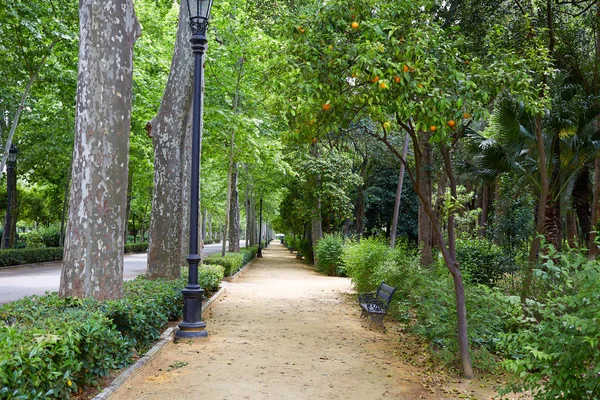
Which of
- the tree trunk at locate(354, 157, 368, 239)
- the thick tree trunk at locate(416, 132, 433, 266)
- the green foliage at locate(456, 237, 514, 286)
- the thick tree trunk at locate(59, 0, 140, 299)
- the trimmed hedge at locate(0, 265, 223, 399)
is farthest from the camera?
the tree trunk at locate(354, 157, 368, 239)

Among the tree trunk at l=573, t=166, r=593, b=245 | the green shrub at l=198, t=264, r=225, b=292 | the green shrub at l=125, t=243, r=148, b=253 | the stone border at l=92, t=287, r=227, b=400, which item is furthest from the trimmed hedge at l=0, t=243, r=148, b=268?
the tree trunk at l=573, t=166, r=593, b=245

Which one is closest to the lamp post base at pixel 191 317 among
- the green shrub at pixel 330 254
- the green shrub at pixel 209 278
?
the green shrub at pixel 209 278

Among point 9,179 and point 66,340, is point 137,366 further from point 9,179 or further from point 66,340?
point 9,179

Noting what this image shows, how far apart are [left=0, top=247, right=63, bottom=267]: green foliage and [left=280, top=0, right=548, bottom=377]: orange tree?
19963 mm

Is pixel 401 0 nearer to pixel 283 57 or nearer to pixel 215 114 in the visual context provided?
pixel 283 57

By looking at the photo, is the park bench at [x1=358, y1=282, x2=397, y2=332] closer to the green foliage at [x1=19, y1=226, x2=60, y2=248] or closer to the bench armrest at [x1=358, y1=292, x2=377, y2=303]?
the bench armrest at [x1=358, y1=292, x2=377, y2=303]

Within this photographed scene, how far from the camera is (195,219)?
30.3 ft

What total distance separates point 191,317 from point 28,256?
19052 millimetres

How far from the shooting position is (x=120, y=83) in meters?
7.58

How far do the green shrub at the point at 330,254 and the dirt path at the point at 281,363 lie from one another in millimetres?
12610

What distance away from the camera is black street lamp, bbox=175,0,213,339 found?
9.04 m

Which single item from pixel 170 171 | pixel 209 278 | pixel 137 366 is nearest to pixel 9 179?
pixel 209 278

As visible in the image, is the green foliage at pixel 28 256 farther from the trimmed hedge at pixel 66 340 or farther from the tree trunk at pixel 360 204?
the tree trunk at pixel 360 204

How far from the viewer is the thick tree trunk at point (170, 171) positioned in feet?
39.1
